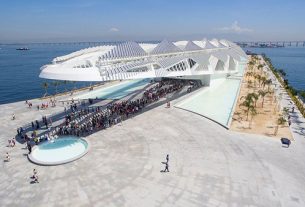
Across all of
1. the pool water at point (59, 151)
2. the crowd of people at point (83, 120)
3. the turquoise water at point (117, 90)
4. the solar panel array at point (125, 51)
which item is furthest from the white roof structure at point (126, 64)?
the turquoise water at point (117, 90)

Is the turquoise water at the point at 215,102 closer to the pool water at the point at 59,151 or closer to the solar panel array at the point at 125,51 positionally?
the solar panel array at the point at 125,51

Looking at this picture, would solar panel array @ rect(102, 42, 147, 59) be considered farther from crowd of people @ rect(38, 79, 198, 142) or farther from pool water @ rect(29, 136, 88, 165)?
pool water @ rect(29, 136, 88, 165)

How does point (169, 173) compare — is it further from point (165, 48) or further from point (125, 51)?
point (165, 48)

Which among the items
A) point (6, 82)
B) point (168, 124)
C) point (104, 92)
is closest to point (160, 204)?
point (168, 124)

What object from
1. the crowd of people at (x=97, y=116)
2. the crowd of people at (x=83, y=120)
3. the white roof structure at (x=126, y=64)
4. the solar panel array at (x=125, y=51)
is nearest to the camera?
the crowd of people at (x=83, y=120)

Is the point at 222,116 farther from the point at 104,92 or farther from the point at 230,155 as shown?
the point at 104,92
